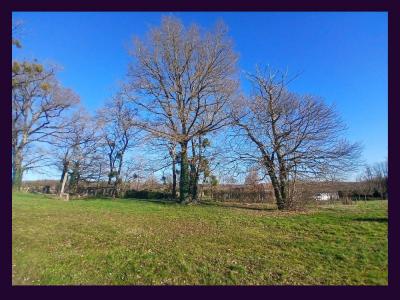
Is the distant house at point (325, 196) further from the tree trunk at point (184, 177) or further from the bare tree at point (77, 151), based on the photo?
the bare tree at point (77, 151)

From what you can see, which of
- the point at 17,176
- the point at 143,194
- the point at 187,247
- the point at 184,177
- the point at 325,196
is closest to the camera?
the point at 17,176

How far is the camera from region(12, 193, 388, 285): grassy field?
10.8 ft

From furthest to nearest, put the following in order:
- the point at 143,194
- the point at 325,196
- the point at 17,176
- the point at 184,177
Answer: the point at 184,177, the point at 143,194, the point at 325,196, the point at 17,176

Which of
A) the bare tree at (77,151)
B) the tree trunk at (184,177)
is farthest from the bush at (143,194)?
the bare tree at (77,151)

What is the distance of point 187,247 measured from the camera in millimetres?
4359

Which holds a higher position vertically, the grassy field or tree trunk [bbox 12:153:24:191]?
tree trunk [bbox 12:153:24:191]

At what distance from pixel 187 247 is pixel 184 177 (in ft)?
12.4

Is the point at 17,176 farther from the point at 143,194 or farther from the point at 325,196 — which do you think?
the point at 325,196

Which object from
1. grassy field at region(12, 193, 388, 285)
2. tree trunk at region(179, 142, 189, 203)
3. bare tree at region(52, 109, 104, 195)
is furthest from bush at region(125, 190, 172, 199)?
bare tree at region(52, 109, 104, 195)

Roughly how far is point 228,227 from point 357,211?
Answer: 294 cm

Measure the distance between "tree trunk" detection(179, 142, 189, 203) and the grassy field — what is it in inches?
82.8

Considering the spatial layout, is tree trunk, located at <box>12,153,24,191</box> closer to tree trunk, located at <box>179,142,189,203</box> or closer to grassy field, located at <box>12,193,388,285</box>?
grassy field, located at <box>12,193,388,285</box>
